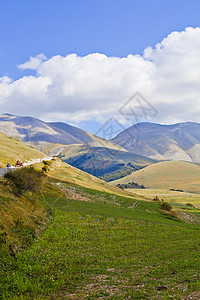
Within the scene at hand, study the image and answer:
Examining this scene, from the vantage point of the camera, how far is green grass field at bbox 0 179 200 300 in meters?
14.2

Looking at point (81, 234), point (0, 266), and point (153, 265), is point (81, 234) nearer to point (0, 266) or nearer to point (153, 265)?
point (153, 265)

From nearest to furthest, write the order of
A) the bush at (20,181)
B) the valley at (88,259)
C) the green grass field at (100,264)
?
the green grass field at (100,264), the valley at (88,259), the bush at (20,181)

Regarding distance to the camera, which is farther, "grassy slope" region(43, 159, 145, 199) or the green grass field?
"grassy slope" region(43, 159, 145, 199)

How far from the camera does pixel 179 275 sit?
55.4 feet

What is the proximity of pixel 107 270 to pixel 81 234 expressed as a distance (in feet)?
36.1

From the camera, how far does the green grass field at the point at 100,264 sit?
14242 mm

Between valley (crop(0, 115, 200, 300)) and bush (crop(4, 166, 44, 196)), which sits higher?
bush (crop(4, 166, 44, 196))

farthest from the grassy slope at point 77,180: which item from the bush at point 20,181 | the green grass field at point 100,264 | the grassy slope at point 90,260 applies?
the green grass field at point 100,264

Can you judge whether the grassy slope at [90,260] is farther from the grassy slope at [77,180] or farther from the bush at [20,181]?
the grassy slope at [77,180]

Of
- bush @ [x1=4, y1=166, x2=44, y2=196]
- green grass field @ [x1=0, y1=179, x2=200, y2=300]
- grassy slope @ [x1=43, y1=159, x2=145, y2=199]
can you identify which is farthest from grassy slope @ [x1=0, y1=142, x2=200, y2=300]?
grassy slope @ [x1=43, y1=159, x2=145, y2=199]

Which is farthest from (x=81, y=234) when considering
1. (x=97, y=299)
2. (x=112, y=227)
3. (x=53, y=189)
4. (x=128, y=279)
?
(x=53, y=189)

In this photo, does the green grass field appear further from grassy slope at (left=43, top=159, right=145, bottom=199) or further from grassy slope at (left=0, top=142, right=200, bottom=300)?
grassy slope at (left=43, top=159, right=145, bottom=199)

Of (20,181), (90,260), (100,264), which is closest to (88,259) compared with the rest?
(90,260)

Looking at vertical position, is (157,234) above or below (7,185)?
below
